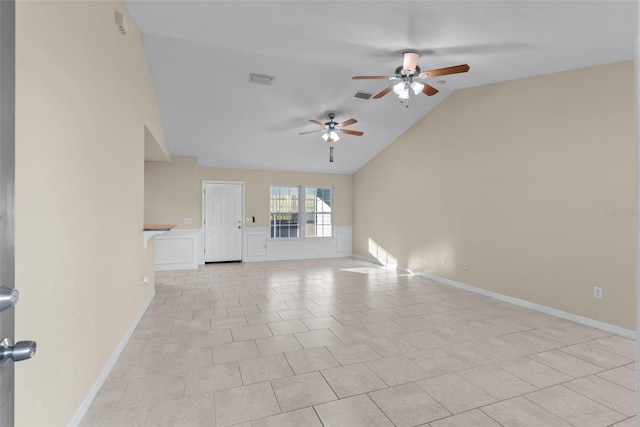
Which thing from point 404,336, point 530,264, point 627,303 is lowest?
point 404,336

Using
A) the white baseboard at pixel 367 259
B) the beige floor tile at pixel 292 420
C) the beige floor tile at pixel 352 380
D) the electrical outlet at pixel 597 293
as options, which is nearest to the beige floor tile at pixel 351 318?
the beige floor tile at pixel 352 380

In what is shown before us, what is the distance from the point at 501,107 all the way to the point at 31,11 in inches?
198

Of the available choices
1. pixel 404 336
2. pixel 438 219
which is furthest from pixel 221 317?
pixel 438 219

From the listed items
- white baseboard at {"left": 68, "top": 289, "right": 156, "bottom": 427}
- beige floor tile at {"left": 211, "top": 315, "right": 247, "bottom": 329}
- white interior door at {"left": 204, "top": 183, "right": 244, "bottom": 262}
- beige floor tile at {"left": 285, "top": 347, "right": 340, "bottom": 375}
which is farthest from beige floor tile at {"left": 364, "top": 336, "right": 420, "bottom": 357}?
white interior door at {"left": 204, "top": 183, "right": 244, "bottom": 262}

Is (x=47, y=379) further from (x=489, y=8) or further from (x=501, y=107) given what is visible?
(x=501, y=107)

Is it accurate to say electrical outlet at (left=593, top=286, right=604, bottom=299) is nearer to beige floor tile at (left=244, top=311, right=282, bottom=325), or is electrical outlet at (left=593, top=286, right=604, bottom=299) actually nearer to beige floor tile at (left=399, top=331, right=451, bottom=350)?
beige floor tile at (left=399, top=331, right=451, bottom=350)

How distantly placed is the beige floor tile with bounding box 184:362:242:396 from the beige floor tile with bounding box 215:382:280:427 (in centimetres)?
9

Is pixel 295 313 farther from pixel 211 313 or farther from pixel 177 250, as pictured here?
pixel 177 250

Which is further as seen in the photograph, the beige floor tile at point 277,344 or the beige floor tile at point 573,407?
the beige floor tile at point 277,344

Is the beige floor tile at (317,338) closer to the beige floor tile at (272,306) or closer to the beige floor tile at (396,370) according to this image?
the beige floor tile at (396,370)

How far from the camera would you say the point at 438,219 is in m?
5.75

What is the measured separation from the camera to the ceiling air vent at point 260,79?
4.42 metres

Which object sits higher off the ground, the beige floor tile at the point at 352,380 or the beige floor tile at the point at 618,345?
the beige floor tile at the point at 352,380

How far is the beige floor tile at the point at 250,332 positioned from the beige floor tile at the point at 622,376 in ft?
9.44
